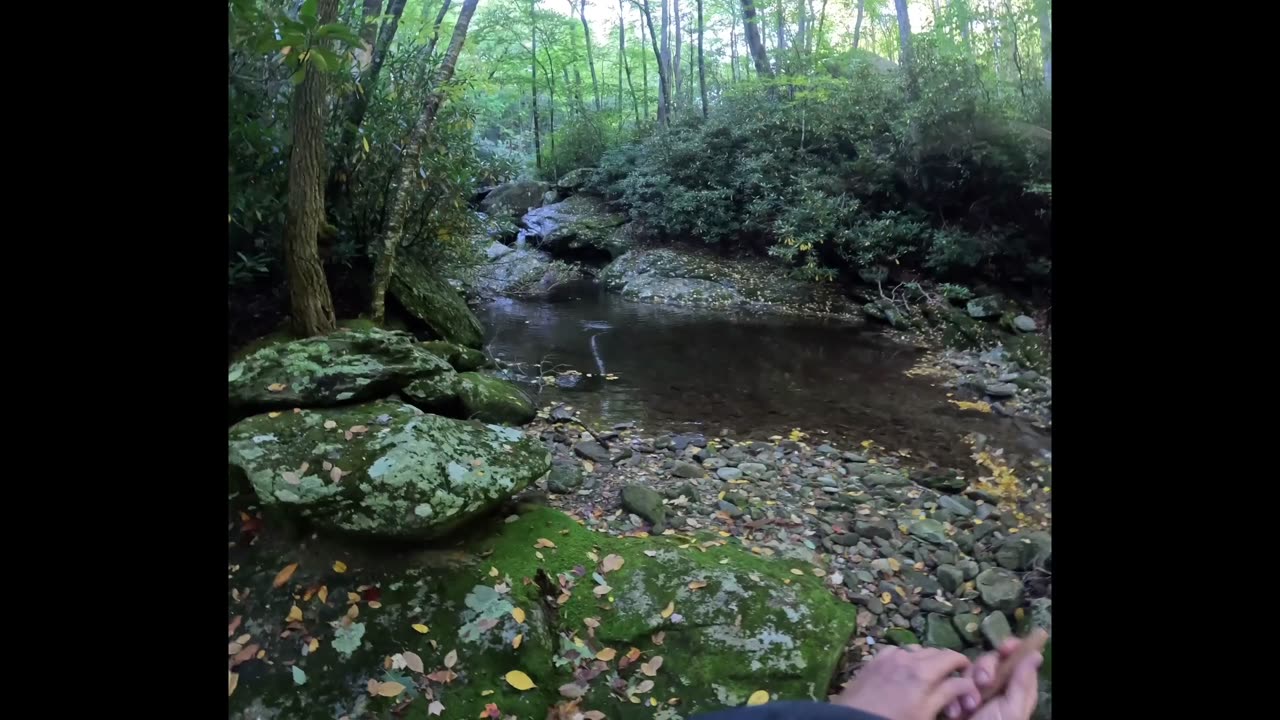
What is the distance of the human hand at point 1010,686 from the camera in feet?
2.99

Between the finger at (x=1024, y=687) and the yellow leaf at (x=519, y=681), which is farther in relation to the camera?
the yellow leaf at (x=519, y=681)

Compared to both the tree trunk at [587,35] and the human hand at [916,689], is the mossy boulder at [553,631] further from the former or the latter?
the tree trunk at [587,35]

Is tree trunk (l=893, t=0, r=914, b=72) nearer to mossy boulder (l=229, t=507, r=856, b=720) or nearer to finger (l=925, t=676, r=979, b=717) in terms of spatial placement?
mossy boulder (l=229, t=507, r=856, b=720)

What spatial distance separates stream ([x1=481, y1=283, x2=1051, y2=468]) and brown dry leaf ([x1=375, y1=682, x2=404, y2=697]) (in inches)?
44.2

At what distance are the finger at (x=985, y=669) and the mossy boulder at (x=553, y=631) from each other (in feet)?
1.09

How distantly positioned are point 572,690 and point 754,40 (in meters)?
2.40

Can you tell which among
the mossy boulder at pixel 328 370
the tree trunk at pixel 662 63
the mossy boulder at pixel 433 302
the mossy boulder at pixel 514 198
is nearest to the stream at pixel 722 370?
the mossy boulder at pixel 433 302

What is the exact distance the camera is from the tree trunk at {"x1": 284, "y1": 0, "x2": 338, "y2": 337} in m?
1.62
